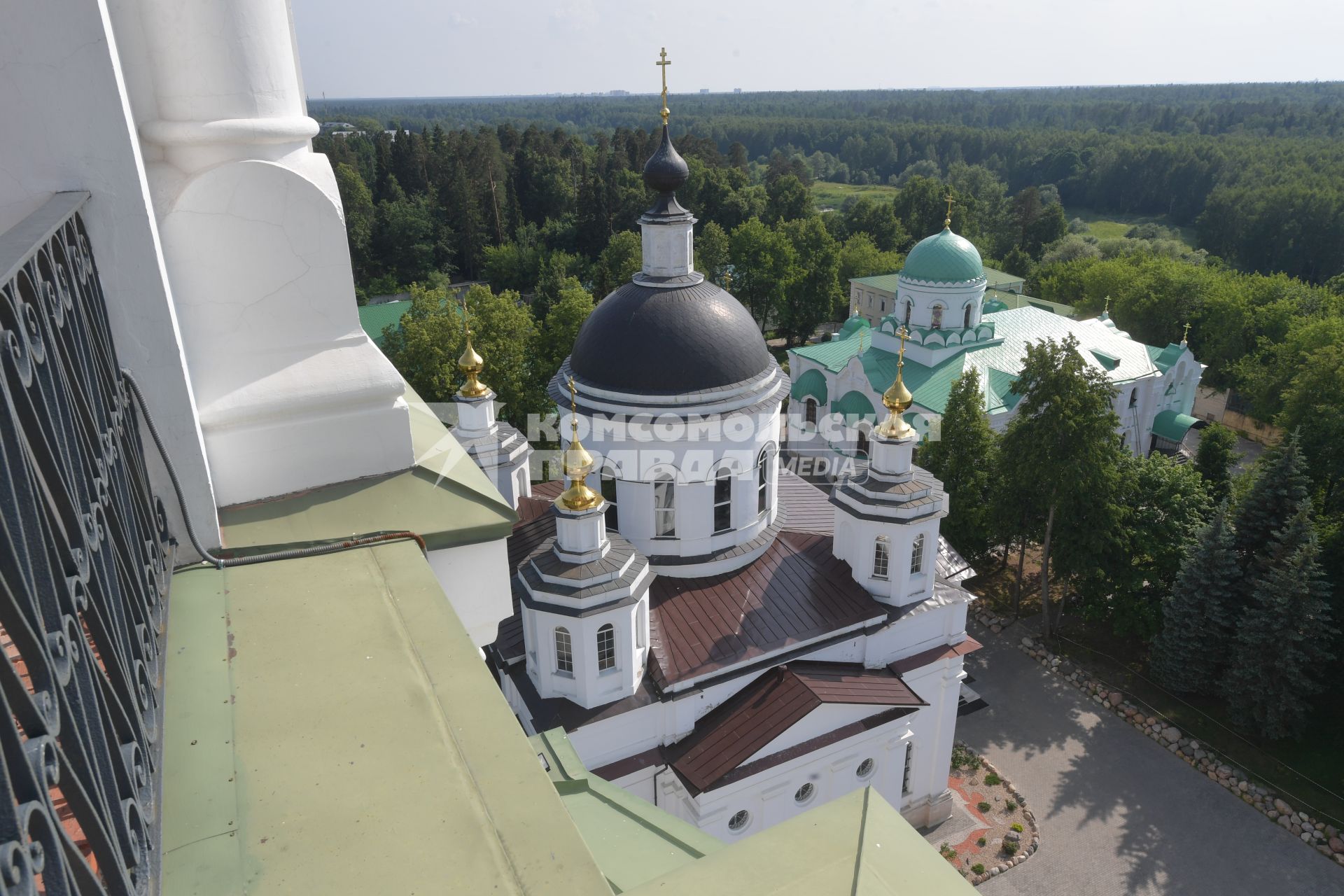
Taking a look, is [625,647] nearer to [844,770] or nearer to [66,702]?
[844,770]

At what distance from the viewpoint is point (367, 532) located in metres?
4.30

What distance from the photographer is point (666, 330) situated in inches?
515

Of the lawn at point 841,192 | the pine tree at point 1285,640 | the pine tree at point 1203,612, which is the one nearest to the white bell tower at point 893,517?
the pine tree at point 1203,612

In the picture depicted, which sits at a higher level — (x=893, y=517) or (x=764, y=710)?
(x=893, y=517)

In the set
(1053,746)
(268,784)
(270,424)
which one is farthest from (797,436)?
(268,784)

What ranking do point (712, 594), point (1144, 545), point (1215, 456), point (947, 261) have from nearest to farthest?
point (712, 594), point (1144, 545), point (1215, 456), point (947, 261)

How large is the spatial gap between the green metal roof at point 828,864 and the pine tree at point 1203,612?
1846 centimetres

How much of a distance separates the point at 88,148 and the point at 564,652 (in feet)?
32.0

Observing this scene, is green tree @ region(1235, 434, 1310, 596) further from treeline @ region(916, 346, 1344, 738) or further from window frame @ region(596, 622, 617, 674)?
window frame @ region(596, 622, 617, 674)

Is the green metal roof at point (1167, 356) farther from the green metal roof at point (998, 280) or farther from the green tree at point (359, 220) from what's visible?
the green tree at point (359, 220)

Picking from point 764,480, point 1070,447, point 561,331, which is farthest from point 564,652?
point 561,331

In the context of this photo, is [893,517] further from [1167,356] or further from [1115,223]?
[1115,223]

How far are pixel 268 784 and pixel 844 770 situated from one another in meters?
12.0

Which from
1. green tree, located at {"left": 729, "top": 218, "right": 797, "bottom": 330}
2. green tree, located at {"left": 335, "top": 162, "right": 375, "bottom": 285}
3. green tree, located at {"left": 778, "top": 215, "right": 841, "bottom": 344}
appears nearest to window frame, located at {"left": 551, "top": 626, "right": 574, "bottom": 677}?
green tree, located at {"left": 729, "top": 218, "right": 797, "bottom": 330}
